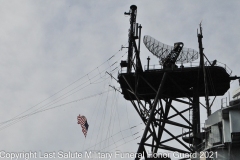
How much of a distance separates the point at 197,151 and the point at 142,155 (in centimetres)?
516

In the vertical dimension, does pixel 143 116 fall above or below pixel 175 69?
below

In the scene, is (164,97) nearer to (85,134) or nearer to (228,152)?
(85,134)

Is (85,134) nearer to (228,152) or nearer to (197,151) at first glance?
(197,151)

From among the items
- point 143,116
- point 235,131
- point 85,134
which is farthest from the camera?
point 143,116

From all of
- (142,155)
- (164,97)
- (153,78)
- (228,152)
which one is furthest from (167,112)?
(228,152)

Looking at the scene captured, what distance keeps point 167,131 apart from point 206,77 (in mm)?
6810

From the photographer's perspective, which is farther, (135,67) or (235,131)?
(135,67)

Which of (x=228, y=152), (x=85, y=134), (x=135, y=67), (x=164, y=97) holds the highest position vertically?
(x=135, y=67)

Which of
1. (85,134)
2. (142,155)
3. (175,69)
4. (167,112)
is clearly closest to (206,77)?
(175,69)

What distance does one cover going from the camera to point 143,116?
137ft

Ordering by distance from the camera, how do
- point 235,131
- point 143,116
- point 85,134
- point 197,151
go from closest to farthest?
point 235,131
point 197,151
point 85,134
point 143,116

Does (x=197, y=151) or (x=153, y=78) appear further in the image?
(x=153, y=78)

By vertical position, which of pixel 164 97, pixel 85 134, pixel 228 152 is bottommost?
pixel 228 152

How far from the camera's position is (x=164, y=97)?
43.1 m
